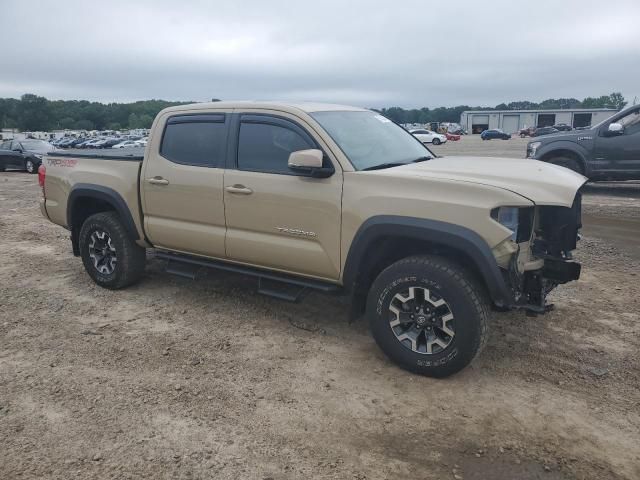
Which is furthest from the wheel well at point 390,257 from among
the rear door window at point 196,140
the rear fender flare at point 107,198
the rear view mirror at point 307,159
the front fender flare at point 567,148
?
the front fender flare at point 567,148

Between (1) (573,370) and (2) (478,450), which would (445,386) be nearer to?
(2) (478,450)

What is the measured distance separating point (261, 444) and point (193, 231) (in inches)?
95.6

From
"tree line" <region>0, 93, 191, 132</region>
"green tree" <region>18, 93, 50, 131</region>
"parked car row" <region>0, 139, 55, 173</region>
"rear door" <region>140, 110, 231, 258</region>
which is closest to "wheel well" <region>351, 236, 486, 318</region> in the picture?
"rear door" <region>140, 110, 231, 258</region>

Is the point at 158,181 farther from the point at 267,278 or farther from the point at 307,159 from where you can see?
the point at 307,159

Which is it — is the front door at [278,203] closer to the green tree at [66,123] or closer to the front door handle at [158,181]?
the front door handle at [158,181]

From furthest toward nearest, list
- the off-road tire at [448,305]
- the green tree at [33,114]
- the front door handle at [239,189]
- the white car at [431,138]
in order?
the green tree at [33,114], the white car at [431,138], the front door handle at [239,189], the off-road tire at [448,305]

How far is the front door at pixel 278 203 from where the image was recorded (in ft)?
13.7

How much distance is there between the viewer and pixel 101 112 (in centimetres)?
13650

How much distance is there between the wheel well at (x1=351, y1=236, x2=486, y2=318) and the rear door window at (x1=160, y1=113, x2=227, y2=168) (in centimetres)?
163

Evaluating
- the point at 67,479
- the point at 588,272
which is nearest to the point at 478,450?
the point at 67,479

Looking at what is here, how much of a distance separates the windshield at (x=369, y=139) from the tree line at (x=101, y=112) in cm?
10490

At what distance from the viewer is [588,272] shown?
20.2ft

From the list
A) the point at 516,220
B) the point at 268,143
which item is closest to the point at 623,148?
the point at 516,220

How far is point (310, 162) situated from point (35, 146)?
21.3 m
